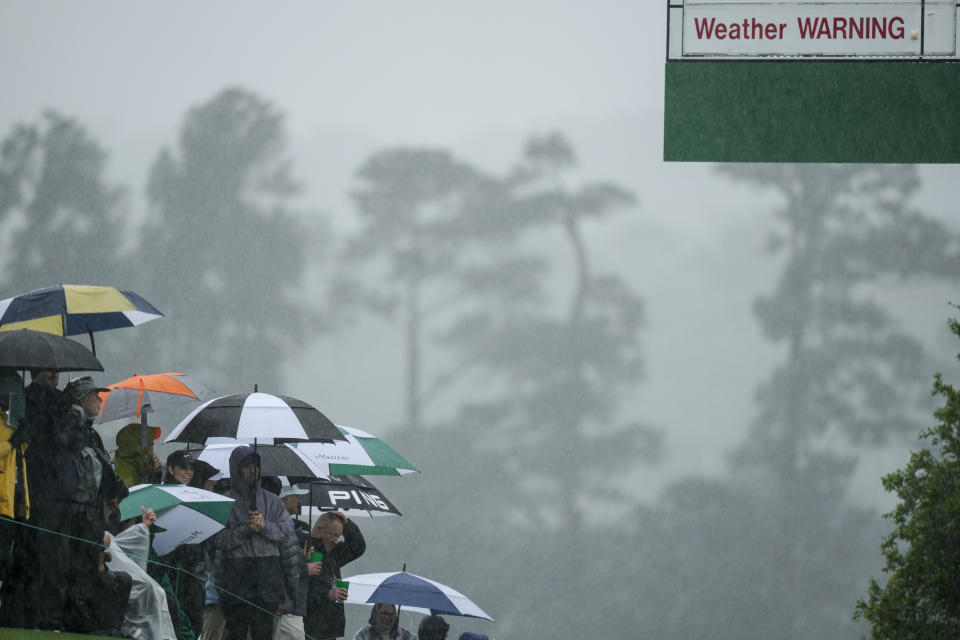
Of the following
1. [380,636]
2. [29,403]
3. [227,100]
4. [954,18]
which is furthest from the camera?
[227,100]

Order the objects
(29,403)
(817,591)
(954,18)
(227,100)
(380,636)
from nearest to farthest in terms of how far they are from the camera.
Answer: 1. (29,403)
2. (954,18)
3. (380,636)
4. (817,591)
5. (227,100)

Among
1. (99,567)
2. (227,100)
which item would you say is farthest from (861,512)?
(99,567)

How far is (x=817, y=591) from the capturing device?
1745 cm

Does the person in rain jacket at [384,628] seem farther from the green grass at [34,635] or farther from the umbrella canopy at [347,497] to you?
the green grass at [34,635]

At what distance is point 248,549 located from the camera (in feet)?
22.2

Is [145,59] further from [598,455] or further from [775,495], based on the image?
[775,495]

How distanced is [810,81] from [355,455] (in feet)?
11.9

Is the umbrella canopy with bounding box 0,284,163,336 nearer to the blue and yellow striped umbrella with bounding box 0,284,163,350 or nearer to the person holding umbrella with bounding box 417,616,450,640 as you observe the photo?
the blue and yellow striped umbrella with bounding box 0,284,163,350

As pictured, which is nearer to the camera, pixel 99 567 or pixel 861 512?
pixel 99 567

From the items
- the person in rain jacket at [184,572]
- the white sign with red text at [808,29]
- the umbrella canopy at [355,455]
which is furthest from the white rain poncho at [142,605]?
the white sign with red text at [808,29]

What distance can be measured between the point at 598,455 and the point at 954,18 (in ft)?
36.2

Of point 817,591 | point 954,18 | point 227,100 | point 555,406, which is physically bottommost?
point 817,591

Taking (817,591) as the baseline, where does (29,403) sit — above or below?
above

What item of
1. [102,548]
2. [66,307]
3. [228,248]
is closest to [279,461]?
[66,307]
